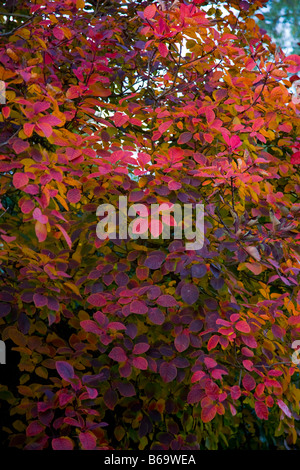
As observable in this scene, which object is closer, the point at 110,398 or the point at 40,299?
the point at 40,299

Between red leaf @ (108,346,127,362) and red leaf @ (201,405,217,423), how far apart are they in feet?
1.14

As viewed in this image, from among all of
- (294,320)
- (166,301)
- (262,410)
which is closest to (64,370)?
(166,301)

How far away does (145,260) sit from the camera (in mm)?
1758

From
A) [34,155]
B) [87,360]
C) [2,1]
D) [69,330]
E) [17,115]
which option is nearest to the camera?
[34,155]

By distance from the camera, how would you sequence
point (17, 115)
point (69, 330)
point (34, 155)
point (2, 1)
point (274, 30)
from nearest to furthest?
1. point (34, 155)
2. point (17, 115)
3. point (69, 330)
4. point (2, 1)
5. point (274, 30)

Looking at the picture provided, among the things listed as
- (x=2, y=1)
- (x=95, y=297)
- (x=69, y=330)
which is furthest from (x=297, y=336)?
(x=2, y=1)

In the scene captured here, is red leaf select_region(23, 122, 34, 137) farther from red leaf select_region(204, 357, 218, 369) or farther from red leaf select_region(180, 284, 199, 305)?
red leaf select_region(204, 357, 218, 369)

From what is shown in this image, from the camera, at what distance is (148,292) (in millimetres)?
1699

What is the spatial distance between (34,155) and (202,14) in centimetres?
90

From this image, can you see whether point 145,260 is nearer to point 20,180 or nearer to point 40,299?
point 40,299

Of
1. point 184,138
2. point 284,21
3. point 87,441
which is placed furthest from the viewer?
point 284,21

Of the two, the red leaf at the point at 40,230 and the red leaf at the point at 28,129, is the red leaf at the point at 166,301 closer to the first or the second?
the red leaf at the point at 40,230

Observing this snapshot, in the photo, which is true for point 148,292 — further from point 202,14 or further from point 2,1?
point 2,1

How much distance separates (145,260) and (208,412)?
0.62 metres
